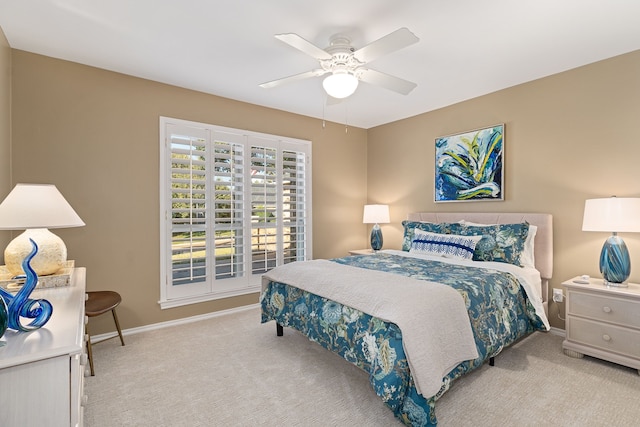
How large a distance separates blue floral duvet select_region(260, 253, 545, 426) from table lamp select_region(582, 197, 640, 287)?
2.22 ft

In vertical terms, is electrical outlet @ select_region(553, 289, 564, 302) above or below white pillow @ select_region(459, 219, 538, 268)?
below

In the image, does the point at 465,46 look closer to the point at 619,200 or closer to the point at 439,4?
the point at 439,4

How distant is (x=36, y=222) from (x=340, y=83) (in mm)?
2060

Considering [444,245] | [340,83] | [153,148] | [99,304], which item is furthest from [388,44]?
[99,304]

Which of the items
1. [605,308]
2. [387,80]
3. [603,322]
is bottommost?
[603,322]

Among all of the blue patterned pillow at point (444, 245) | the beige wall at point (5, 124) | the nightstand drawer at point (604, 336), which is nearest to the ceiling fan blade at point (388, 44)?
the blue patterned pillow at point (444, 245)

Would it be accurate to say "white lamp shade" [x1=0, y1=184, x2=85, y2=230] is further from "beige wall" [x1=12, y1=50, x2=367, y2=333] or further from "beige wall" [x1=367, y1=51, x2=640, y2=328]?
"beige wall" [x1=367, y1=51, x2=640, y2=328]

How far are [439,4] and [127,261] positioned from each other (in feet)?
11.5

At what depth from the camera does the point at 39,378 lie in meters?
0.97

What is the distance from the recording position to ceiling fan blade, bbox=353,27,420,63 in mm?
1893

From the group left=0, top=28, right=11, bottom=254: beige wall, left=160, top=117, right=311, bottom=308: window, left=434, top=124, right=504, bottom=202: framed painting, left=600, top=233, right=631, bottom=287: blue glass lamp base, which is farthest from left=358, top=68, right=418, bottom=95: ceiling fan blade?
left=0, top=28, right=11, bottom=254: beige wall

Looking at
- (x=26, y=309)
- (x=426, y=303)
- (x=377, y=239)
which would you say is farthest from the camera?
(x=377, y=239)

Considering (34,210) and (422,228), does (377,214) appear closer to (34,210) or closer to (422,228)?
(422,228)

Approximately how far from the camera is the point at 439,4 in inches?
81.6
